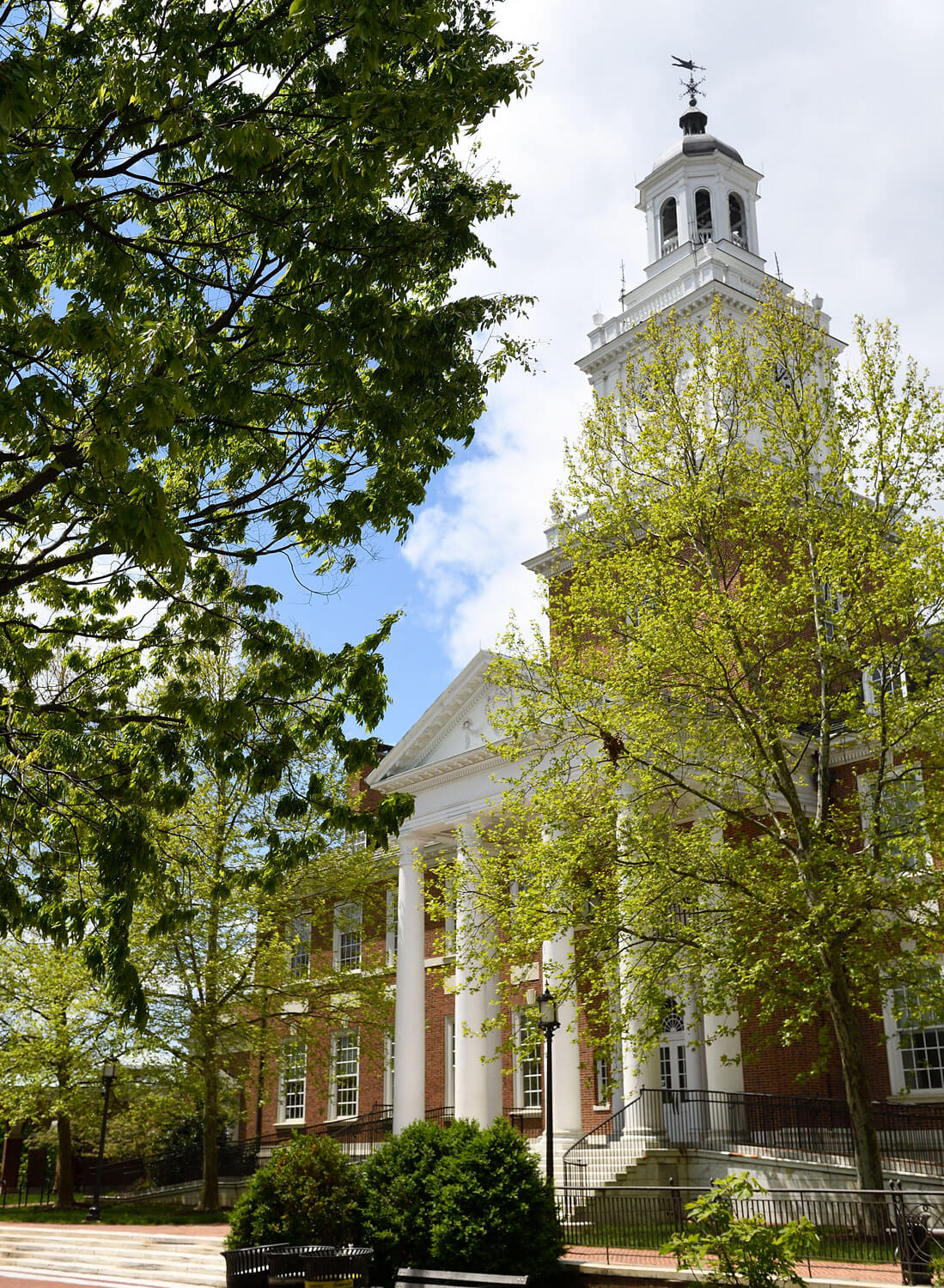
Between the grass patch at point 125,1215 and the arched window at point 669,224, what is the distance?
3007 centimetres

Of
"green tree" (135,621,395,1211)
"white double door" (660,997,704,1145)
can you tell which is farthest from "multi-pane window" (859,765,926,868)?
"green tree" (135,621,395,1211)

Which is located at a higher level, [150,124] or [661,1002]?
[150,124]

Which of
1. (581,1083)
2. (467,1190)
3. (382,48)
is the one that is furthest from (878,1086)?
(382,48)

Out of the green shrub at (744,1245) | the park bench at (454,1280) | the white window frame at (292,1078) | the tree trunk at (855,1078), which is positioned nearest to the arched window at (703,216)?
the tree trunk at (855,1078)

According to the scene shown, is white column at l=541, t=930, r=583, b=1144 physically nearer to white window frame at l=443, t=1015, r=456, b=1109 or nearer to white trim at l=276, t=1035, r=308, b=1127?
white trim at l=276, t=1035, r=308, b=1127

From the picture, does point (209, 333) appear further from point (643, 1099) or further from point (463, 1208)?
point (643, 1099)

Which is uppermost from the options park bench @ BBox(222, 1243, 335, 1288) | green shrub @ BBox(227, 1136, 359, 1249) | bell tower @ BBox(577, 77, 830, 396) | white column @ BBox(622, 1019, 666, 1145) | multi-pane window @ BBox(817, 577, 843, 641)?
bell tower @ BBox(577, 77, 830, 396)

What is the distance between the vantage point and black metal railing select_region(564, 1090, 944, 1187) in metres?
21.1

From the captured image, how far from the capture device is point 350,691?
1127 centimetres

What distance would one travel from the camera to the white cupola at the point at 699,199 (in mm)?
36156

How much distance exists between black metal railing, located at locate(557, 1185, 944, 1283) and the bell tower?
23.8m

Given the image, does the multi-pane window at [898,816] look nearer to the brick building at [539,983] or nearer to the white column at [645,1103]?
the brick building at [539,983]

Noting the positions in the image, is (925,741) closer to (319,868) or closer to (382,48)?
(382,48)

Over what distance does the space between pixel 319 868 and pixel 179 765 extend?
18436mm
